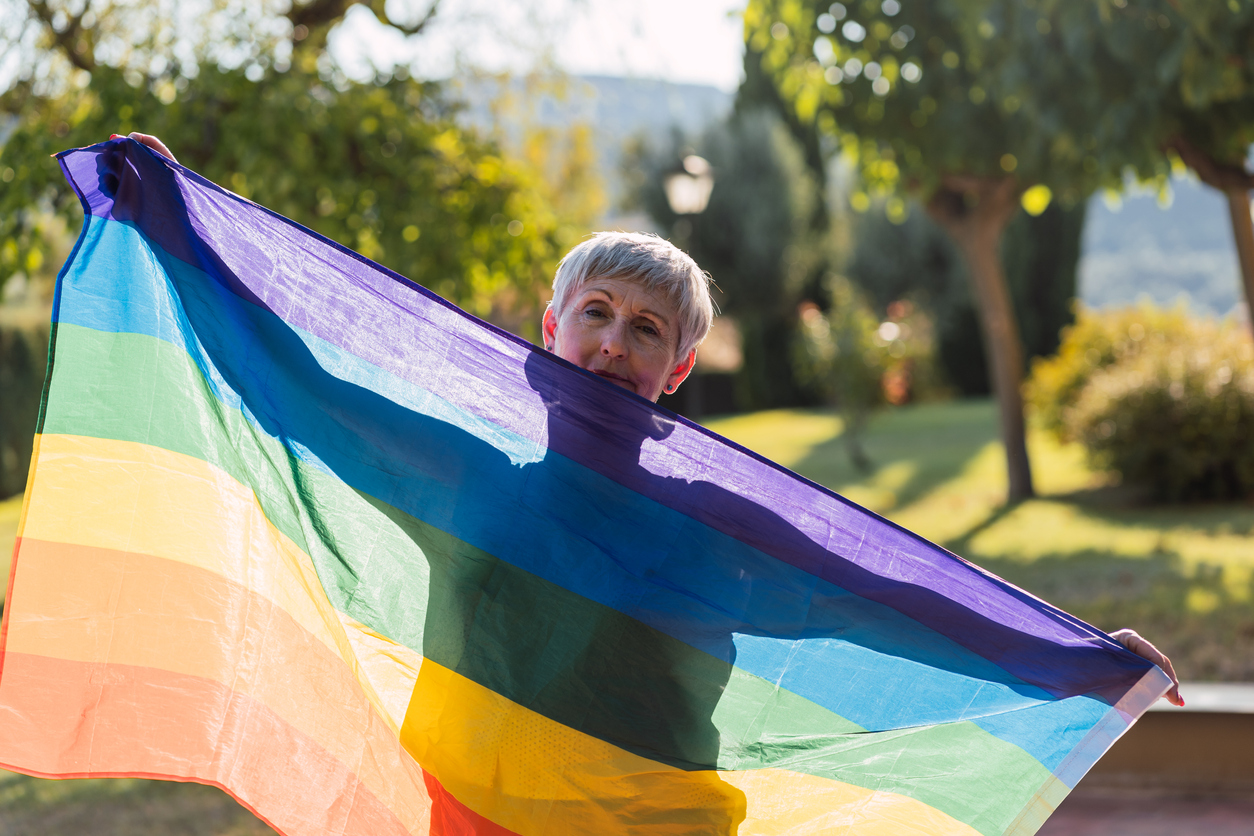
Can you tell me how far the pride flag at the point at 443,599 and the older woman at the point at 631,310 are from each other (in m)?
0.08

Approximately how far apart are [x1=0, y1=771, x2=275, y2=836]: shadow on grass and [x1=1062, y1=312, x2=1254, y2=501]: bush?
8.67 meters

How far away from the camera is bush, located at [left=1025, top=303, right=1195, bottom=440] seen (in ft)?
41.2

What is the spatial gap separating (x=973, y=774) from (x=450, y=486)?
115 cm

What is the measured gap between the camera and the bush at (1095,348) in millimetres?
12547

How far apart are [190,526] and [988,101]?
771 centimetres

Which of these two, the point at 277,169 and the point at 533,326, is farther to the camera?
the point at 533,326

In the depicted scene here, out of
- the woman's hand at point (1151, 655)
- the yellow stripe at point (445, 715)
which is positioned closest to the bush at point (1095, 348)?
the woman's hand at point (1151, 655)

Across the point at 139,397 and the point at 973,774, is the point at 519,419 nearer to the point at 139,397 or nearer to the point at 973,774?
the point at 139,397

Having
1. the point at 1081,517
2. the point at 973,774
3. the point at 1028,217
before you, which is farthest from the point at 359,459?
the point at 1028,217

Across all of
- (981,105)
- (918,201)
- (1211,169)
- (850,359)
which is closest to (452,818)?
(1211,169)

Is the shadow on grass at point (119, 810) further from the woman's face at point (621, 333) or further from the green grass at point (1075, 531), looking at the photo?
the green grass at point (1075, 531)

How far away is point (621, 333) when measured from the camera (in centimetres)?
201

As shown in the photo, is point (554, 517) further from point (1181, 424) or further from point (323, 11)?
point (1181, 424)

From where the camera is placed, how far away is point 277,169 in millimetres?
5605
